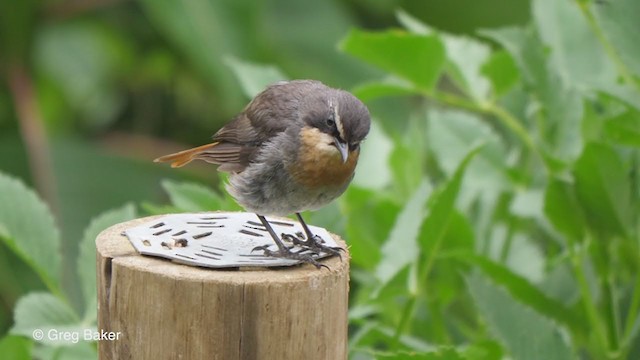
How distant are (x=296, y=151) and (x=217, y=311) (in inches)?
24.4

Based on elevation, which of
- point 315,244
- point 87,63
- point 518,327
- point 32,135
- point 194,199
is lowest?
point 32,135

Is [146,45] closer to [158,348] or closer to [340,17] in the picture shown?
[340,17]

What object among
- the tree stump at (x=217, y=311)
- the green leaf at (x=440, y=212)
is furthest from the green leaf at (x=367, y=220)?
the tree stump at (x=217, y=311)

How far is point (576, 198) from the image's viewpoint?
129 inches

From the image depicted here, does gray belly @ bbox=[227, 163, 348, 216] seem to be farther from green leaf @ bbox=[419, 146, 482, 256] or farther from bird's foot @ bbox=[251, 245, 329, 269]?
green leaf @ bbox=[419, 146, 482, 256]

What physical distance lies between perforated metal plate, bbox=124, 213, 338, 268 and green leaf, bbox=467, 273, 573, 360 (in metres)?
0.51

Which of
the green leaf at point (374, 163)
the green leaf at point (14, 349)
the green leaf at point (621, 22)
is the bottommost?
the green leaf at point (14, 349)

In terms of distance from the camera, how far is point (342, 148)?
8.57 ft

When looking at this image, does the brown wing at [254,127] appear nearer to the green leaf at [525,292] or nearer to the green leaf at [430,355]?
the green leaf at [430,355]

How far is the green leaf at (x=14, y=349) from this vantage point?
2.88m

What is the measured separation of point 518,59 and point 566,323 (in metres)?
0.75

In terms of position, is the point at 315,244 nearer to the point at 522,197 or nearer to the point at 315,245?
the point at 315,245

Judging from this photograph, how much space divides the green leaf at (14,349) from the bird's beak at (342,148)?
2.98ft

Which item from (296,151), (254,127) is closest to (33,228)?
(254,127)
